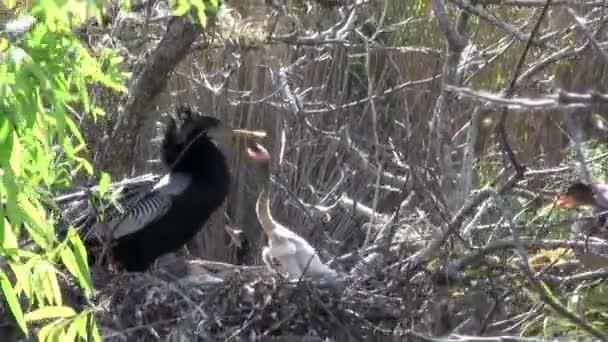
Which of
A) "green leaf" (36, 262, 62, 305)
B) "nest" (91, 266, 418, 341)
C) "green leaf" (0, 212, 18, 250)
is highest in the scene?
"green leaf" (0, 212, 18, 250)

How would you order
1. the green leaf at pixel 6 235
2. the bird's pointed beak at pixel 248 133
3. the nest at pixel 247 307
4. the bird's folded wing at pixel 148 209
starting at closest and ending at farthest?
the green leaf at pixel 6 235
the nest at pixel 247 307
the bird's folded wing at pixel 148 209
the bird's pointed beak at pixel 248 133

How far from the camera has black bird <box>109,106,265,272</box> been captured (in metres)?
5.10

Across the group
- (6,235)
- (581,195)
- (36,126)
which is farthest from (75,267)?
(581,195)

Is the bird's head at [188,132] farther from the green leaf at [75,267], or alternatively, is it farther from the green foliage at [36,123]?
the green leaf at [75,267]

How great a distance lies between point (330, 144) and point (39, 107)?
3915 mm

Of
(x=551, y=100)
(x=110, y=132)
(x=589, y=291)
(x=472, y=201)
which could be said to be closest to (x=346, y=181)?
(x=110, y=132)

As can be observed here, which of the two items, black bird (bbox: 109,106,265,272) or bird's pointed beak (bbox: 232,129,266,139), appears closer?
black bird (bbox: 109,106,265,272)

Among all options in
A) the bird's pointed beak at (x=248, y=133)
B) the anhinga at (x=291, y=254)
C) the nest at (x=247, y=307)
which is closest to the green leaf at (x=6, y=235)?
the nest at (x=247, y=307)

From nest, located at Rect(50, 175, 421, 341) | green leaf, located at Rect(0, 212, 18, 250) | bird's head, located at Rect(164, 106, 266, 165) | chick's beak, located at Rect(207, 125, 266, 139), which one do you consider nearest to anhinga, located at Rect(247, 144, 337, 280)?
nest, located at Rect(50, 175, 421, 341)

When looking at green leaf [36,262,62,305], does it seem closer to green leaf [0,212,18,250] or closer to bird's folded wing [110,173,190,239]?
green leaf [0,212,18,250]

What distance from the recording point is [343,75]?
6332mm

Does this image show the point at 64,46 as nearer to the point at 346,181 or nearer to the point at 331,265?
the point at 331,265

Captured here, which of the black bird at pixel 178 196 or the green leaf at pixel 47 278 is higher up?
the green leaf at pixel 47 278

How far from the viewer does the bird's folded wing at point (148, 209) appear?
16.5 ft
